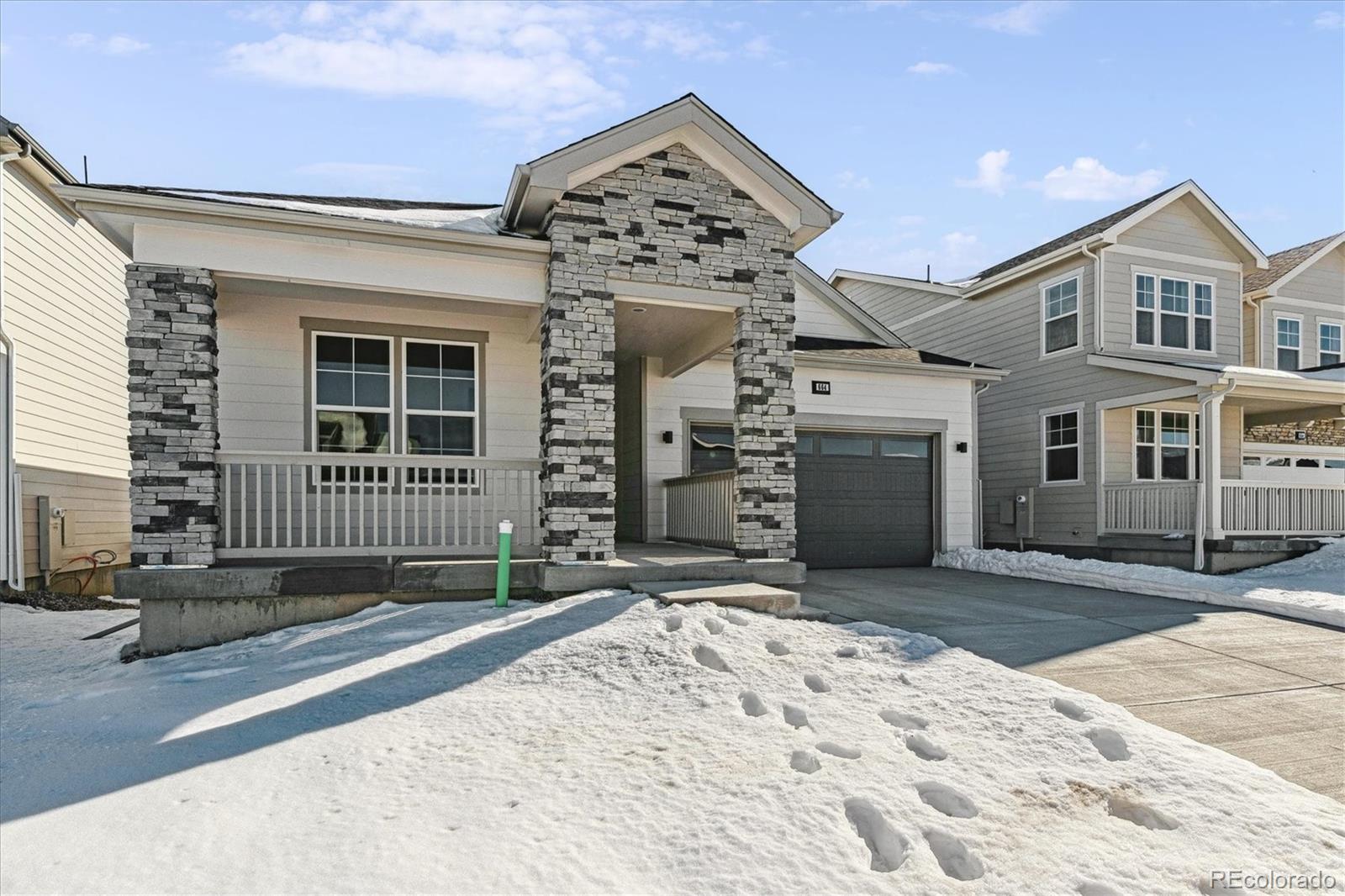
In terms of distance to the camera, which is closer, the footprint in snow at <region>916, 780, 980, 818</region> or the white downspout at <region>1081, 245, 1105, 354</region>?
the footprint in snow at <region>916, 780, 980, 818</region>

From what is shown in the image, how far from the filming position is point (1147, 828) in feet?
9.86

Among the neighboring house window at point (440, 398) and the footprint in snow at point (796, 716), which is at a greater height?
the neighboring house window at point (440, 398)

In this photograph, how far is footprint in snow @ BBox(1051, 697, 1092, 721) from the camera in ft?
13.3

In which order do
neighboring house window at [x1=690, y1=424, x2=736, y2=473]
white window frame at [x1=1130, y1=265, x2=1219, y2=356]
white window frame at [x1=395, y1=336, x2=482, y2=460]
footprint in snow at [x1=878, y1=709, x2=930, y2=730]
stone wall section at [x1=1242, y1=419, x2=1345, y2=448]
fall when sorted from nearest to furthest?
footprint in snow at [x1=878, y1=709, x2=930, y2=730]
white window frame at [x1=395, y1=336, x2=482, y2=460]
neighboring house window at [x1=690, y1=424, x2=736, y2=473]
white window frame at [x1=1130, y1=265, x2=1219, y2=356]
stone wall section at [x1=1242, y1=419, x2=1345, y2=448]

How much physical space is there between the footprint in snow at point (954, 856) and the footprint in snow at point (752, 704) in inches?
50.1

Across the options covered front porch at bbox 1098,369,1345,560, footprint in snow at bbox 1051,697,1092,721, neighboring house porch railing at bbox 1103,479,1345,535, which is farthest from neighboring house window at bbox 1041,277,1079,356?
footprint in snow at bbox 1051,697,1092,721

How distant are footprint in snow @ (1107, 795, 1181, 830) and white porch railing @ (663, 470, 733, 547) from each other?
17.2 ft

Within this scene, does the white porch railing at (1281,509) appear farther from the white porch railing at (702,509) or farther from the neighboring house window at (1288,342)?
the white porch railing at (702,509)

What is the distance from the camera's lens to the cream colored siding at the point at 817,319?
1340 cm

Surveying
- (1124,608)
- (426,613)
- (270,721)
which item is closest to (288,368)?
(426,613)

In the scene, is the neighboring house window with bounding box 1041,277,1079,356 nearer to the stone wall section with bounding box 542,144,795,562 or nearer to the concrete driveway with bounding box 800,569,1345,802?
the concrete driveway with bounding box 800,569,1345,802

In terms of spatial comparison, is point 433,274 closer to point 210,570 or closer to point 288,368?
point 288,368

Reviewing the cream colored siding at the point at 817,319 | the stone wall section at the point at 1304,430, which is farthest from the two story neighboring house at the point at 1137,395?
the cream colored siding at the point at 817,319

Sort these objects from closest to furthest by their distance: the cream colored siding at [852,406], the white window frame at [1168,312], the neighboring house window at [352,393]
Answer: the neighboring house window at [352,393]
the cream colored siding at [852,406]
the white window frame at [1168,312]
